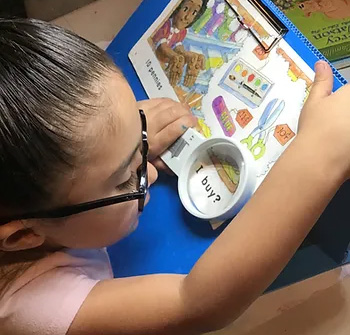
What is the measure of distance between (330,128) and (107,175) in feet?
0.65

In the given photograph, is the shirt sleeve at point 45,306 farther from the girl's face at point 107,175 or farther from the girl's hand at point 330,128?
the girl's hand at point 330,128

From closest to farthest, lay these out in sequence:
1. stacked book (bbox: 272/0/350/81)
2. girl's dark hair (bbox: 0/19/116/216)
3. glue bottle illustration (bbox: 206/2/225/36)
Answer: girl's dark hair (bbox: 0/19/116/216) → glue bottle illustration (bbox: 206/2/225/36) → stacked book (bbox: 272/0/350/81)

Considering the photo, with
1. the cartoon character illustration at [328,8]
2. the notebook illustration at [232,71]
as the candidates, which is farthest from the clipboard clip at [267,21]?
the cartoon character illustration at [328,8]

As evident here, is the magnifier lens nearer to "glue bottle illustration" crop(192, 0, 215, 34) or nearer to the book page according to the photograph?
the book page

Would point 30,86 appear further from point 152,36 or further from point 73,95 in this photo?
point 152,36

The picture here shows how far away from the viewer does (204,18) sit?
78 cm

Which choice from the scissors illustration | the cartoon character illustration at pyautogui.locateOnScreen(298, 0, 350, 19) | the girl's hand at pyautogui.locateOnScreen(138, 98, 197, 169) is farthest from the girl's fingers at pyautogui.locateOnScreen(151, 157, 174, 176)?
the cartoon character illustration at pyautogui.locateOnScreen(298, 0, 350, 19)

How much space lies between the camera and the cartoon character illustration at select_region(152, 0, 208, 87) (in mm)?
774

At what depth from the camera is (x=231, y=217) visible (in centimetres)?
68

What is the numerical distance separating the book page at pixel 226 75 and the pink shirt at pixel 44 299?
0.18 metres

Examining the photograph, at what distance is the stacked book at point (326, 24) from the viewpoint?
34.8 inches

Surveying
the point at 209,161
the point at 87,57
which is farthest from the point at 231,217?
the point at 87,57

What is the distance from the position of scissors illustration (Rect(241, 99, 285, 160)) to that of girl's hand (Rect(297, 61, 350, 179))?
0.06 metres

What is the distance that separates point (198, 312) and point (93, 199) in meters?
0.14
